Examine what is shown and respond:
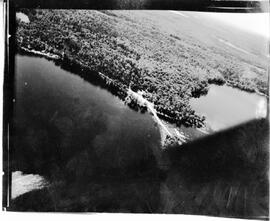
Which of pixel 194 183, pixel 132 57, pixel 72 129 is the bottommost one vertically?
pixel 194 183

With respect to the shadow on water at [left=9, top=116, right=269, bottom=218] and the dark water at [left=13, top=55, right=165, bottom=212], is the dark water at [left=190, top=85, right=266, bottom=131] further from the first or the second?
the dark water at [left=13, top=55, right=165, bottom=212]

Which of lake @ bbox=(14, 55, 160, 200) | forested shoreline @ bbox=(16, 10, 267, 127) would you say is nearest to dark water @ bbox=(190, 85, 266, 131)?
forested shoreline @ bbox=(16, 10, 267, 127)

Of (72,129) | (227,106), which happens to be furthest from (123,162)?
(227,106)

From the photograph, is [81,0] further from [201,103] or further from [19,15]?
[201,103]

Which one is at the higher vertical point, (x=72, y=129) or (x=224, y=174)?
(x=72, y=129)

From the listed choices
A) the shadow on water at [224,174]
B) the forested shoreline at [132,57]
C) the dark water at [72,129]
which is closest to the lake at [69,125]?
the dark water at [72,129]

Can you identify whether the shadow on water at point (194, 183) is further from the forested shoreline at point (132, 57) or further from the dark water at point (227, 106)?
the forested shoreline at point (132, 57)

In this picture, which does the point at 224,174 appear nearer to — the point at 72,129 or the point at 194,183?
the point at 194,183
